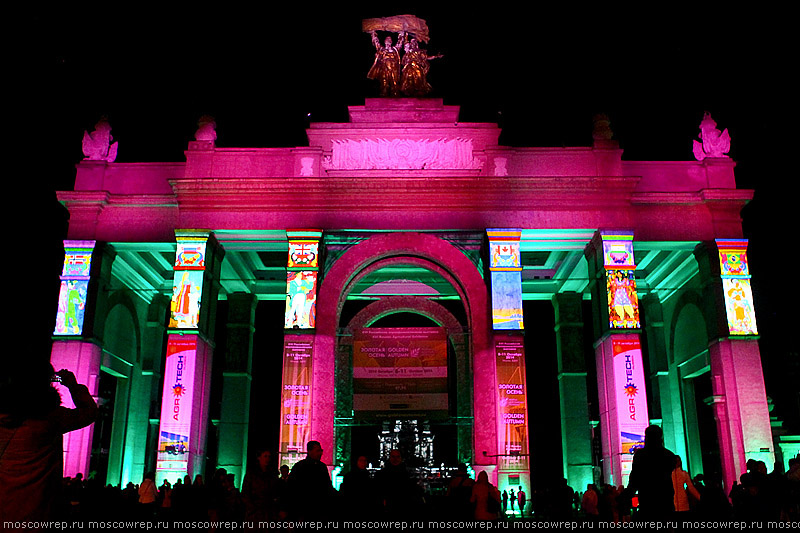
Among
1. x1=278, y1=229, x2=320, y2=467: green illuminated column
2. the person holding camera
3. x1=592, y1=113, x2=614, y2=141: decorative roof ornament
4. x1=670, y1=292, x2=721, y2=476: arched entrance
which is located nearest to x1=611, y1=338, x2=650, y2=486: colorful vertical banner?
x1=670, y1=292, x2=721, y2=476: arched entrance

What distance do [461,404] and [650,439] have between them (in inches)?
751

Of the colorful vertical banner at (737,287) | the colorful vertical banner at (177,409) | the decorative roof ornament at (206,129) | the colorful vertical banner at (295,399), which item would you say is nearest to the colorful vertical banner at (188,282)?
the colorful vertical banner at (177,409)

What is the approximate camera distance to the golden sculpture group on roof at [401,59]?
28.6 m

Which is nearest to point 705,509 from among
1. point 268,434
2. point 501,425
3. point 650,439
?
point 650,439

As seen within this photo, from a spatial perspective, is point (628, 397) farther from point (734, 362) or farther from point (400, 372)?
point (400, 372)

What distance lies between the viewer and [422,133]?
26.8 m

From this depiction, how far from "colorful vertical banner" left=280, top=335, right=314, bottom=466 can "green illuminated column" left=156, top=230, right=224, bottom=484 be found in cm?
308

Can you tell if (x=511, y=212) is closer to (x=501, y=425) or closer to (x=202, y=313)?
(x=501, y=425)

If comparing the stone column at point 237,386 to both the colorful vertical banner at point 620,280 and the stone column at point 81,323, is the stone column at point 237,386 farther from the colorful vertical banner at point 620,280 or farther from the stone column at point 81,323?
the colorful vertical banner at point 620,280

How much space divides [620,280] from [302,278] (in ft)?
37.1

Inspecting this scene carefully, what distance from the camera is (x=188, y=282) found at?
25266 millimetres

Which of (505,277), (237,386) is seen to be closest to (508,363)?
(505,277)

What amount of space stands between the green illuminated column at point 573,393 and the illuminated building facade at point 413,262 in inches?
164

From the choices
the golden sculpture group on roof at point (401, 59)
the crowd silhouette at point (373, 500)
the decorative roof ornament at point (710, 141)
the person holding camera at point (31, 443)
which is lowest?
the crowd silhouette at point (373, 500)
